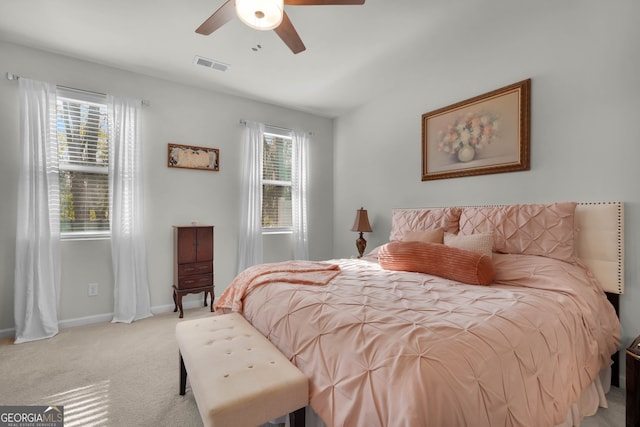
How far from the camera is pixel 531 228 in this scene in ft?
7.05

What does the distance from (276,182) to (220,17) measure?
258 cm

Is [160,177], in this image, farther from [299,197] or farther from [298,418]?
[298,418]

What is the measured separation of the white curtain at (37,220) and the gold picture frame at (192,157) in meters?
1.05

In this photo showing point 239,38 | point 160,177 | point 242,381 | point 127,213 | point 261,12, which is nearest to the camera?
point 242,381

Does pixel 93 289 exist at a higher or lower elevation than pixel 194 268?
lower

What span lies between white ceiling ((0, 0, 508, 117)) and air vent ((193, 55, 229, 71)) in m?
0.06

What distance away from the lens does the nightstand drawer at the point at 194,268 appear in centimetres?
325

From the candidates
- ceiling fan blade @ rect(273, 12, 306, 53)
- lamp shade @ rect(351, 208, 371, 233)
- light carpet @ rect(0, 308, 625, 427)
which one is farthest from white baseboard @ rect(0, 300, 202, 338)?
ceiling fan blade @ rect(273, 12, 306, 53)

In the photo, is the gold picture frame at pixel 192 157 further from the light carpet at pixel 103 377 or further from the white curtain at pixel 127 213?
the light carpet at pixel 103 377

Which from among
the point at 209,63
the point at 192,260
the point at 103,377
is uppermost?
the point at 209,63

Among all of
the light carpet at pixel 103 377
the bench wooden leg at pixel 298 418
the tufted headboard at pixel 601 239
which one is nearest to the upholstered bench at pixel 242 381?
the bench wooden leg at pixel 298 418

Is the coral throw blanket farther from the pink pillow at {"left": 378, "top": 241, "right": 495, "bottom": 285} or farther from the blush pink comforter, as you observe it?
the pink pillow at {"left": 378, "top": 241, "right": 495, "bottom": 285}

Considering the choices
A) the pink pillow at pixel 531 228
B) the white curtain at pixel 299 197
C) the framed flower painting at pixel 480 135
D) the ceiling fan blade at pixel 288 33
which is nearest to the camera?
the ceiling fan blade at pixel 288 33

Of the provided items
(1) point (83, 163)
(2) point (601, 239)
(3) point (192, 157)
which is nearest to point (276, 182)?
(3) point (192, 157)
